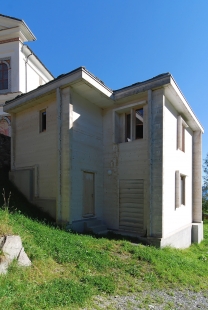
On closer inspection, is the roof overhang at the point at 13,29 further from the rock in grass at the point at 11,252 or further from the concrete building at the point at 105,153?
the rock in grass at the point at 11,252

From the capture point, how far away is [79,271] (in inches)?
199

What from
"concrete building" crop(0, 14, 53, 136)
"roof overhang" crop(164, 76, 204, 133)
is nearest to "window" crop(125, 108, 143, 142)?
"roof overhang" crop(164, 76, 204, 133)

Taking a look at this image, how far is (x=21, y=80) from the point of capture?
15430mm

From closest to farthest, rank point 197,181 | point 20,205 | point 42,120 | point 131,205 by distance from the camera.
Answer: point 20,205 → point 131,205 → point 42,120 → point 197,181

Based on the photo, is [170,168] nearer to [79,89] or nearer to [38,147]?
[79,89]

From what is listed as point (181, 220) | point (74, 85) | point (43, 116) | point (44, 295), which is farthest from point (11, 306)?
point (181, 220)

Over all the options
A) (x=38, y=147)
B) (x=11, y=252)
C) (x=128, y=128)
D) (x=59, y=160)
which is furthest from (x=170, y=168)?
(x=11, y=252)

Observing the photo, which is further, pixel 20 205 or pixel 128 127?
pixel 128 127

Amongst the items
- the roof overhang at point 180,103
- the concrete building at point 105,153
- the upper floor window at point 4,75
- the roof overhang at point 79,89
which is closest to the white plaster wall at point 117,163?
the concrete building at point 105,153

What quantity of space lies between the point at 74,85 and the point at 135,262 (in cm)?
622

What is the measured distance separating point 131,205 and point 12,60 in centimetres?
1302

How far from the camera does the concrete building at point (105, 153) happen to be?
8.16 metres

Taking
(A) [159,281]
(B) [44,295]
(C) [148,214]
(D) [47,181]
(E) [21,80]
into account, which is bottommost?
(A) [159,281]

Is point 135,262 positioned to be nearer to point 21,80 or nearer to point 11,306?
point 11,306
